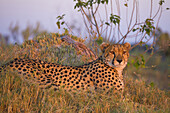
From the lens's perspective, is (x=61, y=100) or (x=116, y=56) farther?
(x=116, y=56)

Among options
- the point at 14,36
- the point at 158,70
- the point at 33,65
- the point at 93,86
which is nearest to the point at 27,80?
the point at 33,65

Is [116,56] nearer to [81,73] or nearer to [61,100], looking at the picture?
[81,73]

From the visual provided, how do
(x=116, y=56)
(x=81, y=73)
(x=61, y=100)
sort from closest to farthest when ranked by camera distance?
(x=61, y=100) → (x=116, y=56) → (x=81, y=73)

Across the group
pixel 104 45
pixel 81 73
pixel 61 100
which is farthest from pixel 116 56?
pixel 61 100

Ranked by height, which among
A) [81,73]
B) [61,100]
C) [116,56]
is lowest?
[61,100]

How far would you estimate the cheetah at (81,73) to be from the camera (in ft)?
12.6

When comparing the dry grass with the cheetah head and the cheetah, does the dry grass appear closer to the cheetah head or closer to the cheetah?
the cheetah

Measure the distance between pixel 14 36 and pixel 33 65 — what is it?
4.65 m

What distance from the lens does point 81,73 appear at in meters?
4.05

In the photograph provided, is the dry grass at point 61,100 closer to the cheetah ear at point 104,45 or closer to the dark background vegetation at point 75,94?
the dark background vegetation at point 75,94

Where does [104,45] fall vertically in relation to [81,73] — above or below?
above

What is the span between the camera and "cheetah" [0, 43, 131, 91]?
3.83 meters

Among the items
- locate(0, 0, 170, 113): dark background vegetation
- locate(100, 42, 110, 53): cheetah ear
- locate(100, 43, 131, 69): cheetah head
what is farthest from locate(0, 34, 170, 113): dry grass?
locate(100, 42, 110, 53): cheetah ear

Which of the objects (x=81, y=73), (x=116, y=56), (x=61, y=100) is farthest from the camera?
(x=81, y=73)
